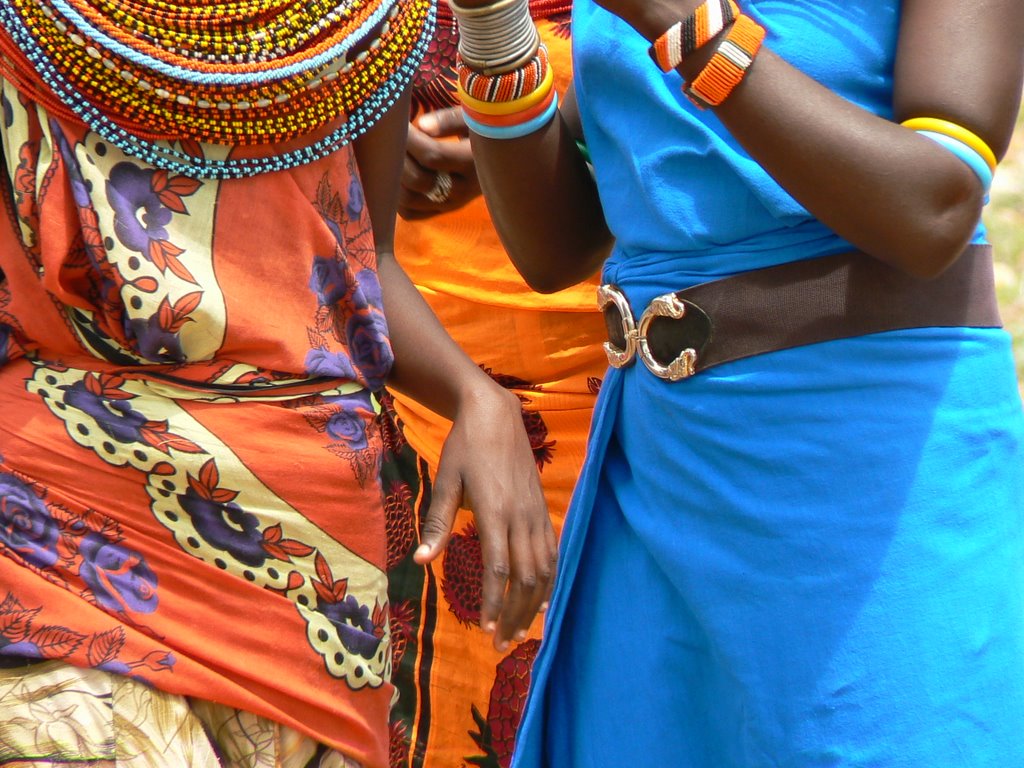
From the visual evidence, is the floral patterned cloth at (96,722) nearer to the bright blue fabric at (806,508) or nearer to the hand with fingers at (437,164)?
the bright blue fabric at (806,508)

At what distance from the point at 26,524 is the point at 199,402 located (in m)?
0.25

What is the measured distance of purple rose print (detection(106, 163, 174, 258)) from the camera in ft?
5.53

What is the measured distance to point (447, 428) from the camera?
10.2 ft

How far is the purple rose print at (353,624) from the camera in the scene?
6.17 feet

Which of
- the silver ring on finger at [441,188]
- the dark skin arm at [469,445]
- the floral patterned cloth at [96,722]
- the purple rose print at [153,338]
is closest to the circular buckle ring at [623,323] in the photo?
the dark skin arm at [469,445]

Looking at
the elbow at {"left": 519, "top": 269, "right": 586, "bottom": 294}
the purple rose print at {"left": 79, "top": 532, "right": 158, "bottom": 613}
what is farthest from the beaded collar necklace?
the elbow at {"left": 519, "top": 269, "right": 586, "bottom": 294}

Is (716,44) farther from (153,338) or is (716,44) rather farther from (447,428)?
(447,428)

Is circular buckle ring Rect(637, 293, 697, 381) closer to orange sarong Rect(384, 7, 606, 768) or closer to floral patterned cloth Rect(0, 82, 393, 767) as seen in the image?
floral patterned cloth Rect(0, 82, 393, 767)

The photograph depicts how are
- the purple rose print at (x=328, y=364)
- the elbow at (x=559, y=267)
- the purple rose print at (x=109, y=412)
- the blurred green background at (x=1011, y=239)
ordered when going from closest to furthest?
the purple rose print at (x=109, y=412) → the purple rose print at (x=328, y=364) → the elbow at (x=559, y=267) → the blurred green background at (x=1011, y=239)

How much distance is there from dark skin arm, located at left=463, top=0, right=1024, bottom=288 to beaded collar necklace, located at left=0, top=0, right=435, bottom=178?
13.1 inches

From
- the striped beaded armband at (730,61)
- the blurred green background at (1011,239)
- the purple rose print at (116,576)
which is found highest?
the striped beaded armband at (730,61)

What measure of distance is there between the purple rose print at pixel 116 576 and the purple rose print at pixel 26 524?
0.04 metres

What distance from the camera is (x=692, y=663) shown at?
1.97 m

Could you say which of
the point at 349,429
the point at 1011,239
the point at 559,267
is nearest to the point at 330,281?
the point at 349,429
